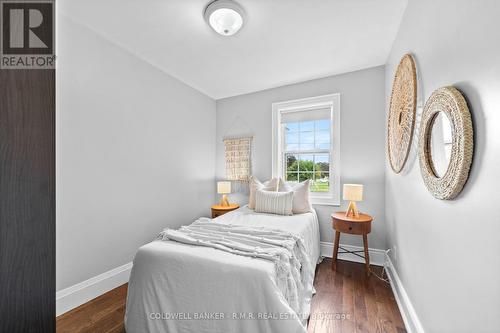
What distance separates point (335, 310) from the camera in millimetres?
1844

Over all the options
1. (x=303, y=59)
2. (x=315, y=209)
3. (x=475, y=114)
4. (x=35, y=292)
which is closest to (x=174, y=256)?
(x=35, y=292)

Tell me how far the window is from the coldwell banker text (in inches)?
121

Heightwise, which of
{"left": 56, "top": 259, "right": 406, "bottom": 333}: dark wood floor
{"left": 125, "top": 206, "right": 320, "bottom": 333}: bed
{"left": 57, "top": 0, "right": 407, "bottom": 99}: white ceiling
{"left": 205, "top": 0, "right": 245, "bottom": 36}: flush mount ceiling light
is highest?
{"left": 57, "top": 0, "right": 407, "bottom": 99}: white ceiling

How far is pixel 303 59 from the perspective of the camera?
8.59ft

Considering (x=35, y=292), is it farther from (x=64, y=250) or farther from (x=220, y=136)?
(x=220, y=136)

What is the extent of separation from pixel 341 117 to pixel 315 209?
1395mm

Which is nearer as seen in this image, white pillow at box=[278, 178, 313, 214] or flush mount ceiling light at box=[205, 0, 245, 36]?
flush mount ceiling light at box=[205, 0, 245, 36]

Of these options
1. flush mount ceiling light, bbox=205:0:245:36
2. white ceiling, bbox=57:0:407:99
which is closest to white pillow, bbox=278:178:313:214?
white ceiling, bbox=57:0:407:99

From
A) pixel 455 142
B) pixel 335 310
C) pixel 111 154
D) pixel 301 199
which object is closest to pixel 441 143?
pixel 455 142

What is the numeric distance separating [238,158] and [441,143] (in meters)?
2.93

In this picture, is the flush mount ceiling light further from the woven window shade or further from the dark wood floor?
the dark wood floor

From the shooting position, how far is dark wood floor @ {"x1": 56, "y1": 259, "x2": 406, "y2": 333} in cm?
165

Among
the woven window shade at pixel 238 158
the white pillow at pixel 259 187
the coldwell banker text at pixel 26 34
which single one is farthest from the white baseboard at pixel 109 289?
the coldwell banker text at pixel 26 34

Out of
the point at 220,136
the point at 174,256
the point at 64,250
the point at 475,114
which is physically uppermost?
the point at 220,136
